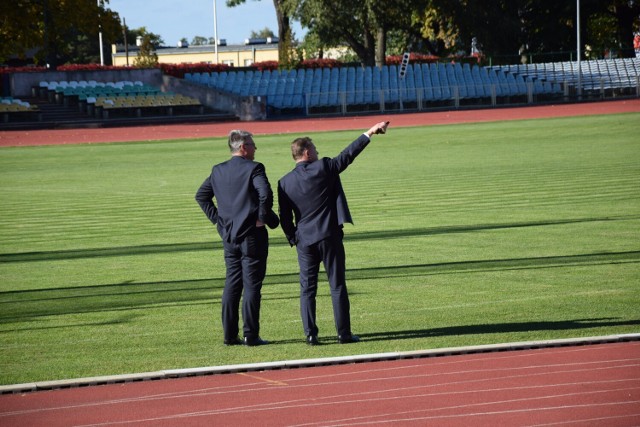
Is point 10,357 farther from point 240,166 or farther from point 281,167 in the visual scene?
point 281,167

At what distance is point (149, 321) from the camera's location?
10.6m

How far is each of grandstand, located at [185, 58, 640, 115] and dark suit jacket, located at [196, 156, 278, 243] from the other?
4667 cm

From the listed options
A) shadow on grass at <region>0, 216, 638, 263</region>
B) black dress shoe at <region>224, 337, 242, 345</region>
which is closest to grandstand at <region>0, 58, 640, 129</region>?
shadow on grass at <region>0, 216, 638, 263</region>

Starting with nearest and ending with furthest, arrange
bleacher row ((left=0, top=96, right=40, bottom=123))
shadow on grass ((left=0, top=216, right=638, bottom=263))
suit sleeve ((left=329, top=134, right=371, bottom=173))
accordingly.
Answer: suit sleeve ((left=329, top=134, right=371, bottom=173)) < shadow on grass ((left=0, top=216, right=638, bottom=263)) < bleacher row ((left=0, top=96, right=40, bottom=123))

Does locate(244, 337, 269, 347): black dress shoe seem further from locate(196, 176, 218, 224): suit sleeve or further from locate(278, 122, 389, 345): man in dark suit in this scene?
locate(196, 176, 218, 224): suit sleeve

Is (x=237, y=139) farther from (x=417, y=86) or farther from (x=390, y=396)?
(x=417, y=86)

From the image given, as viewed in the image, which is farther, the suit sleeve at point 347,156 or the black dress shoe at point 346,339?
the black dress shoe at point 346,339

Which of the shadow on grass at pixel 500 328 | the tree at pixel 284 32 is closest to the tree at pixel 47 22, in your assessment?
the tree at pixel 284 32

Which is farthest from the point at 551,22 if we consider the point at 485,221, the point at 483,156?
the point at 485,221

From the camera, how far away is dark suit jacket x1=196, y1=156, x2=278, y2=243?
8.99 metres

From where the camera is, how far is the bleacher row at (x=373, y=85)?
186 feet

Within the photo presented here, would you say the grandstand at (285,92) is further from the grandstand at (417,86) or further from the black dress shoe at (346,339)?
the black dress shoe at (346,339)

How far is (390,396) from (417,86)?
52.8 metres

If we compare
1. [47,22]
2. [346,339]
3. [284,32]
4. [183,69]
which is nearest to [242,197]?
[346,339]
